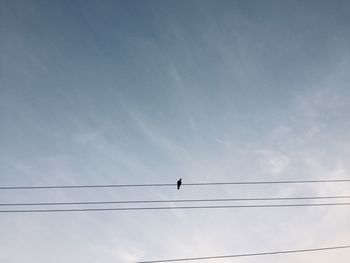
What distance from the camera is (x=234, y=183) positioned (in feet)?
67.2

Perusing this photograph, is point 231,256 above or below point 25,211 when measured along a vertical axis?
below

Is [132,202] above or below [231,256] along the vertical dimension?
above

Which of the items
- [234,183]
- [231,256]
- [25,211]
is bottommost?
[231,256]

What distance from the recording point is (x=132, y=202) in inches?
774

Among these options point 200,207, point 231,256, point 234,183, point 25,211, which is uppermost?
point 234,183

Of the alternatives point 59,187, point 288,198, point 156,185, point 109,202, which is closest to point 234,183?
point 288,198

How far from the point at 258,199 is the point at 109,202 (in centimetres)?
989

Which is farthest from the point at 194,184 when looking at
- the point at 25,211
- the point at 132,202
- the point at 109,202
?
the point at 25,211

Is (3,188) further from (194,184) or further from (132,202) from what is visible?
(194,184)

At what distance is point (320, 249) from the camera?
2005cm

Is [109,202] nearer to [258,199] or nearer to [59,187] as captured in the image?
[59,187]

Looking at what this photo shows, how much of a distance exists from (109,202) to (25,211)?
205 inches

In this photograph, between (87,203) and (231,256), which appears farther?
(87,203)

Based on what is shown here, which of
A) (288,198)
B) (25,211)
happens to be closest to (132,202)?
(25,211)
